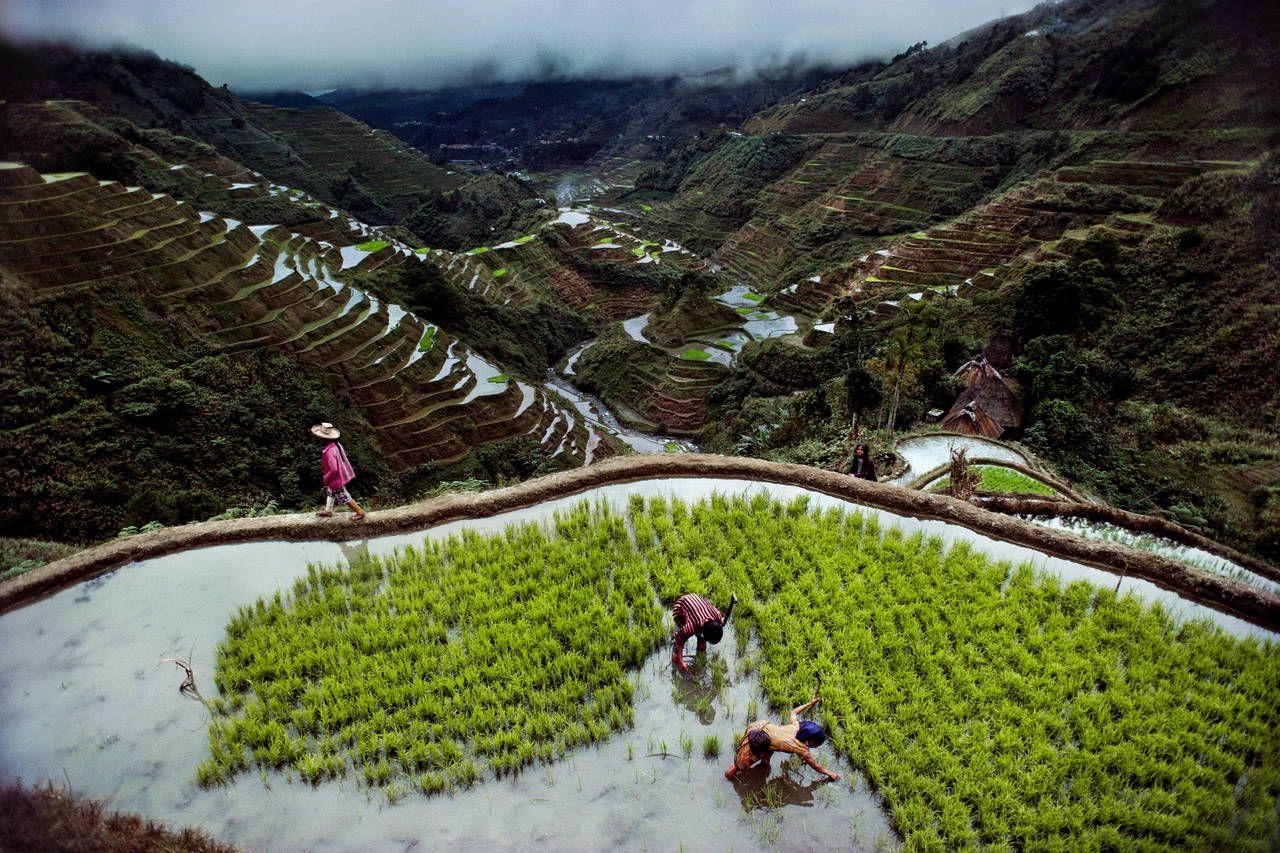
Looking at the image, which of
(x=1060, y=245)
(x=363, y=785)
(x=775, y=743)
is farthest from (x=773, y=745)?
(x=1060, y=245)

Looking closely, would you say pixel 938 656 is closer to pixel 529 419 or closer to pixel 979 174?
pixel 529 419

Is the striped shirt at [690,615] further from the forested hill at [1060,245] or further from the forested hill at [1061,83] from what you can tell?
the forested hill at [1061,83]

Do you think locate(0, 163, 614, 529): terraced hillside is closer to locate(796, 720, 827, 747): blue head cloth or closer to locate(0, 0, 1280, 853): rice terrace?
locate(0, 0, 1280, 853): rice terrace

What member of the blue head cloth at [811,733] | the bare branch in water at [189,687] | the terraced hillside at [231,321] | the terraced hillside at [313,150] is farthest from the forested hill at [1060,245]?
the terraced hillside at [313,150]

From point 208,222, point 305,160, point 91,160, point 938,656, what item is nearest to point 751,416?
point 938,656

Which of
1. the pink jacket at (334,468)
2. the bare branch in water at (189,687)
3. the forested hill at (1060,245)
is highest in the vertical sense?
the forested hill at (1060,245)
